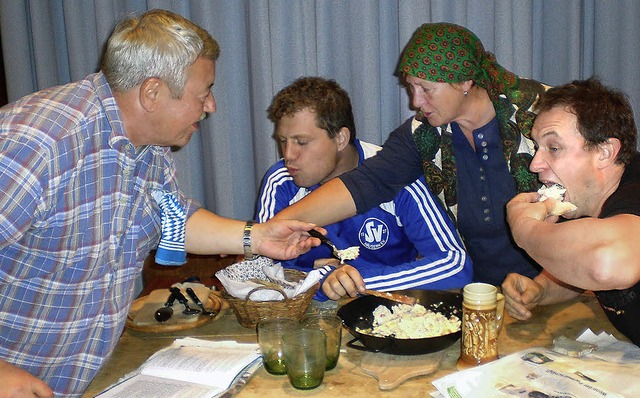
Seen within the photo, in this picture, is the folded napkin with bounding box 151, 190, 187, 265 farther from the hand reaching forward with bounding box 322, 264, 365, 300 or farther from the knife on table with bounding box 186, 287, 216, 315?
the hand reaching forward with bounding box 322, 264, 365, 300

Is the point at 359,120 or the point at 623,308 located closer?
the point at 623,308

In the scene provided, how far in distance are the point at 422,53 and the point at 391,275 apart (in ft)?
2.68

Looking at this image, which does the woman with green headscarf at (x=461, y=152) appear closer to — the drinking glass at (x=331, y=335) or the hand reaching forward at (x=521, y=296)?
the hand reaching forward at (x=521, y=296)

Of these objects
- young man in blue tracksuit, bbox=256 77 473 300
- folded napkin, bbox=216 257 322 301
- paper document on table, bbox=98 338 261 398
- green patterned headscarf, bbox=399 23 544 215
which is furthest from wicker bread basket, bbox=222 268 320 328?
green patterned headscarf, bbox=399 23 544 215

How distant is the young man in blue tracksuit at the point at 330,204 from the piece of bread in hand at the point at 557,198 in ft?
2.17

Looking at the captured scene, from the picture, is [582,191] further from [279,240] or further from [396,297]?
[279,240]

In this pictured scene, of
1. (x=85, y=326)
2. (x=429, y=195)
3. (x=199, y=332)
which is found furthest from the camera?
(x=429, y=195)

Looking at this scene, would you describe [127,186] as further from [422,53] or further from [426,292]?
[422,53]

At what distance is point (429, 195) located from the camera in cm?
271

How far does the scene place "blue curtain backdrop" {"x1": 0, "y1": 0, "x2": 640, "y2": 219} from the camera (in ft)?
11.3

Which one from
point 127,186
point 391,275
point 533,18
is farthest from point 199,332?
point 533,18

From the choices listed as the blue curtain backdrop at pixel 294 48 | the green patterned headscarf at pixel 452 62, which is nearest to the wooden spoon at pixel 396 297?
the green patterned headscarf at pixel 452 62

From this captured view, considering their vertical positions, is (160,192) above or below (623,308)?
above

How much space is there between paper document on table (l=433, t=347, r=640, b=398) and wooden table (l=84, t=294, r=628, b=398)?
0.09m
